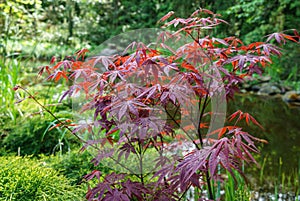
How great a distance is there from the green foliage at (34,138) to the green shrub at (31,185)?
2.64 ft

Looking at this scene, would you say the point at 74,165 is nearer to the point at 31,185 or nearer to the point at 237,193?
the point at 31,185

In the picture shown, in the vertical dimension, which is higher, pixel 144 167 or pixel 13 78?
pixel 13 78

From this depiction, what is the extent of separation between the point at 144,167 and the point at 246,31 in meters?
7.42

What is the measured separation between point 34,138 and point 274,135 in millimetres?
2659

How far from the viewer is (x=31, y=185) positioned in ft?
5.35

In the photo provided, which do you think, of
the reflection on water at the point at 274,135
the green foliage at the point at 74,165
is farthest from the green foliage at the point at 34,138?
the reflection on water at the point at 274,135

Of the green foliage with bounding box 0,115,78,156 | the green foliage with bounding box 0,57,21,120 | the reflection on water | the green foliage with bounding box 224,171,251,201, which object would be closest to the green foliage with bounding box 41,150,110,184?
the green foliage with bounding box 0,115,78,156

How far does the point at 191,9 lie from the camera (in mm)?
9055

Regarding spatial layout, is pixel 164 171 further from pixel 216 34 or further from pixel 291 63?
pixel 216 34

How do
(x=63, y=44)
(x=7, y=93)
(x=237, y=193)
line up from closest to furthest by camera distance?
1. (x=237, y=193)
2. (x=7, y=93)
3. (x=63, y=44)

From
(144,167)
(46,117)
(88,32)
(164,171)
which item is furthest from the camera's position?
(88,32)

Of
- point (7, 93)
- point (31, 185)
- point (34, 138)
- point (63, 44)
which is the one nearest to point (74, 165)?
point (31, 185)

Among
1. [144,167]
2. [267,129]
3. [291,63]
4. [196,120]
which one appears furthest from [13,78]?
[291,63]

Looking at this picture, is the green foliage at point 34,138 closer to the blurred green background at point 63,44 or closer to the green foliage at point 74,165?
the blurred green background at point 63,44
